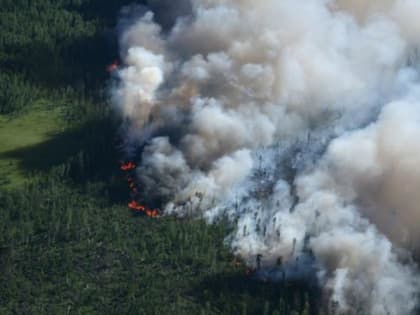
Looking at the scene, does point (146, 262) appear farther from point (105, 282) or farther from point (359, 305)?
point (359, 305)

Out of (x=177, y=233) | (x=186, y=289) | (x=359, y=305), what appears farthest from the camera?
(x=177, y=233)

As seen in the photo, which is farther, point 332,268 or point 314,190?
point 314,190

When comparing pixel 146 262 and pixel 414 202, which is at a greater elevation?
pixel 414 202

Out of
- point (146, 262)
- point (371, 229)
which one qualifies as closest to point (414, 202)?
point (371, 229)

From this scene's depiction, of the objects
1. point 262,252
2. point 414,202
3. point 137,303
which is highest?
point 414,202

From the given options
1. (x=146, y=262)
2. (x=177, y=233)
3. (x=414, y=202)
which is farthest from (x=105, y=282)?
(x=414, y=202)

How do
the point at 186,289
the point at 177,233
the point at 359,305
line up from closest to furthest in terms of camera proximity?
the point at 359,305, the point at 186,289, the point at 177,233

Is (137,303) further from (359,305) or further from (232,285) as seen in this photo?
(359,305)
